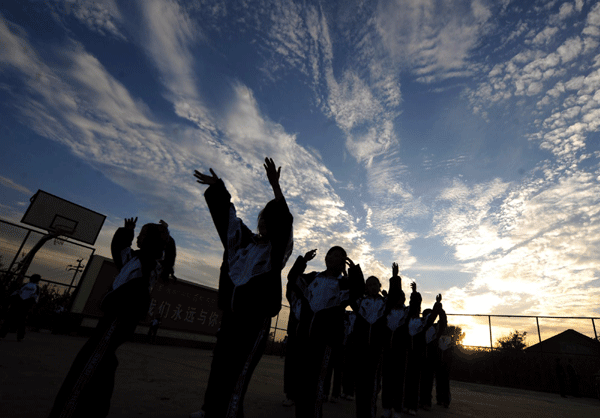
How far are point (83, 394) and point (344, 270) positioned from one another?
237cm

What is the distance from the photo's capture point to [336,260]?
318cm

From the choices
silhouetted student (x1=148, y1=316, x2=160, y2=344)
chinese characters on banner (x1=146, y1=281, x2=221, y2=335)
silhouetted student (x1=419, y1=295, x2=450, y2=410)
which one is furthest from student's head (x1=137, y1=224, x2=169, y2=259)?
silhouetted student (x1=148, y1=316, x2=160, y2=344)

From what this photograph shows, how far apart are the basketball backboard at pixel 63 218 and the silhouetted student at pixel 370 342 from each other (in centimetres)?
1727

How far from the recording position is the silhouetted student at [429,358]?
639 cm

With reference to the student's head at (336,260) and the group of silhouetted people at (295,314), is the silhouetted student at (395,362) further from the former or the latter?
the student's head at (336,260)

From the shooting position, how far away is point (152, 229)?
2535mm

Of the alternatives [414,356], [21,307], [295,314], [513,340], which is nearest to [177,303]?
[21,307]

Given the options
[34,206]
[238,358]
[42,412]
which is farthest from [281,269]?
[34,206]

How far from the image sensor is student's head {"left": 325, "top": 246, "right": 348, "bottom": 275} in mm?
3178

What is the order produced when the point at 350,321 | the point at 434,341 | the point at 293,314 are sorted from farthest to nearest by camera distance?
the point at 434,341 < the point at 350,321 < the point at 293,314

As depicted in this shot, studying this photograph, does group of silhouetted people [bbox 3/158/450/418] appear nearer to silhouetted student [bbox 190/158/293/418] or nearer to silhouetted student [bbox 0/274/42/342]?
A: silhouetted student [bbox 190/158/293/418]

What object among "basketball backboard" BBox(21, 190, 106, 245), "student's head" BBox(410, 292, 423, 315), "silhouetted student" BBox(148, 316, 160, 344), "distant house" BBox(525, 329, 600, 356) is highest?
"basketball backboard" BBox(21, 190, 106, 245)

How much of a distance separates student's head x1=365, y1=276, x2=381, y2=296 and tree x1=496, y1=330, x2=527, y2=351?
1799 centimetres

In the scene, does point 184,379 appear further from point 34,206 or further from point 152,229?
point 34,206
